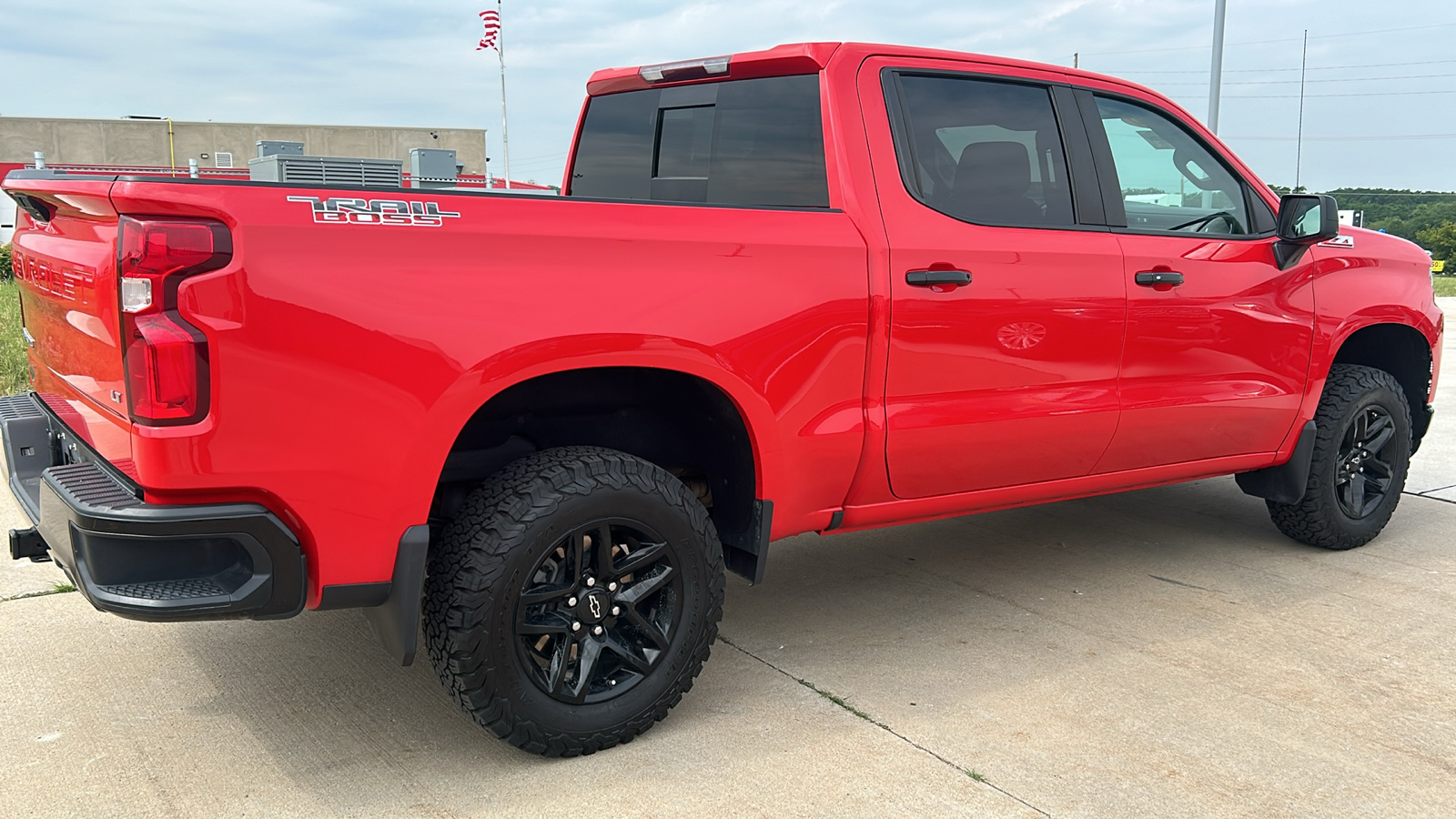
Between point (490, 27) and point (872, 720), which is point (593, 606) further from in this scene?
point (490, 27)

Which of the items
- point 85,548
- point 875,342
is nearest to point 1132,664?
point 875,342

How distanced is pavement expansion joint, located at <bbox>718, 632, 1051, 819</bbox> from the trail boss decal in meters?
1.79

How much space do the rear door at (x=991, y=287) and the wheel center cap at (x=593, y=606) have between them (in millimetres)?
1012

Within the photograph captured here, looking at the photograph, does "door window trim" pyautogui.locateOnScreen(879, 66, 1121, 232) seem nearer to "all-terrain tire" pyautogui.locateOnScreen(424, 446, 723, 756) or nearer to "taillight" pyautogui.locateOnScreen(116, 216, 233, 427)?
"all-terrain tire" pyautogui.locateOnScreen(424, 446, 723, 756)

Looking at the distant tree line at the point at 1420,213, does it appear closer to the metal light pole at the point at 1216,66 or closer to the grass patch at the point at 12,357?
the metal light pole at the point at 1216,66

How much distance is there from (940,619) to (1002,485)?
592 millimetres

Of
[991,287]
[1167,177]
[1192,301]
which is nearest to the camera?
[991,287]

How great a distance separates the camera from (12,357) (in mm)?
8258

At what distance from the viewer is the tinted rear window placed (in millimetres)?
3648

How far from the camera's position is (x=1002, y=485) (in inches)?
156

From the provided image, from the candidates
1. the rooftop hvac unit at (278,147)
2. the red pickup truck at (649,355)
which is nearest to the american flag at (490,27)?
the rooftop hvac unit at (278,147)

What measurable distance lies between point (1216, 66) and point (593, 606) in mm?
14146

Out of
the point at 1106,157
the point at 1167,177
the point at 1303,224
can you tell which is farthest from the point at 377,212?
the point at 1303,224

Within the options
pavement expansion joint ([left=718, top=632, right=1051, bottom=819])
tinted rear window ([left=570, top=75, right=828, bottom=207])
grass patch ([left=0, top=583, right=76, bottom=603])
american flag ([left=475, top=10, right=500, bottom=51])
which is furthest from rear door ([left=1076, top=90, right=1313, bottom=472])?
american flag ([left=475, top=10, right=500, bottom=51])
